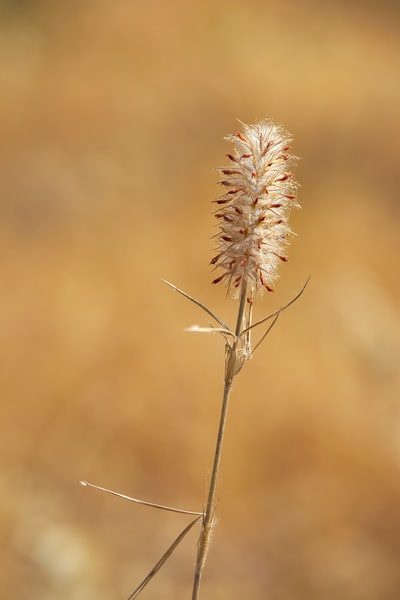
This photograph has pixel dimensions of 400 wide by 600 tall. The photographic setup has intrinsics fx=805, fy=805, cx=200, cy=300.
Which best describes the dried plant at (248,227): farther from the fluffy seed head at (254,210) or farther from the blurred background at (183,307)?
the blurred background at (183,307)

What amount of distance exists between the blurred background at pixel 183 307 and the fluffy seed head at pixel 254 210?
587cm

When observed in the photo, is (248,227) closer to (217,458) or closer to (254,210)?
(254,210)

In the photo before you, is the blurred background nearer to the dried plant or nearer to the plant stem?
the plant stem

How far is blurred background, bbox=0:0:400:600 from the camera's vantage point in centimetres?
751

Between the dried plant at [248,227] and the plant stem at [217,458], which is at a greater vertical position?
the dried plant at [248,227]

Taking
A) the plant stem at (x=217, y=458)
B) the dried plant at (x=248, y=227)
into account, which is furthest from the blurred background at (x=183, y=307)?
the dried plant at (x=248, y=227)

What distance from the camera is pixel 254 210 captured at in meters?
1.57

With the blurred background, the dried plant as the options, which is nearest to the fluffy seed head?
the dried plant

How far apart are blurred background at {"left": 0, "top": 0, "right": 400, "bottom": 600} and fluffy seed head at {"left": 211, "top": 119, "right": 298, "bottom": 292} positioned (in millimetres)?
5868

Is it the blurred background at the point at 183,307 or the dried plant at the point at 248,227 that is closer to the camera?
the dried plant at the point at 248,227

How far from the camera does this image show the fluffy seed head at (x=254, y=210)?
5.14 ft

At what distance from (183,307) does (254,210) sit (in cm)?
812

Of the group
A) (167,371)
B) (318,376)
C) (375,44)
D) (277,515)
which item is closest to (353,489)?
(277,515)

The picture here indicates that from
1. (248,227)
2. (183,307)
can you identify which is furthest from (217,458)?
(183,307)
